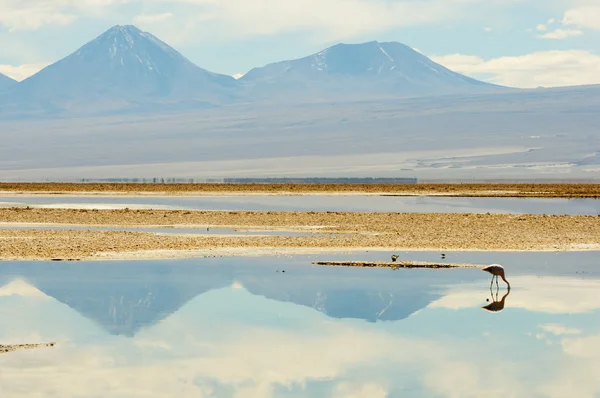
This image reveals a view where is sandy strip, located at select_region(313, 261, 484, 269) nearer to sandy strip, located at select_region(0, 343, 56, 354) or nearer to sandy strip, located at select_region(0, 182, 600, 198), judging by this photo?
sandy strip, located at select_region(0, 343, 56, 354)

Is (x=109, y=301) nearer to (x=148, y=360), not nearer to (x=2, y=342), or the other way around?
(x=2, y=342)

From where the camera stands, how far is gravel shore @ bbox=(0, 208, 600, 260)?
27.0 metres

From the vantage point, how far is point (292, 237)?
30.9 m

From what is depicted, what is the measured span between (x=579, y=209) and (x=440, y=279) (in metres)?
26.4

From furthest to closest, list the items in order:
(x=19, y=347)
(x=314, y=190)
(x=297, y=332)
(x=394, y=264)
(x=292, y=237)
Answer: (x=314, y=190)
(x=292, y=237)
(x=394, y=264)
(x=297, y=332)
(x=19, y=347)

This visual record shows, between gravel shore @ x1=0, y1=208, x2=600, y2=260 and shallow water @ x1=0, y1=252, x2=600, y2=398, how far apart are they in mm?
3834

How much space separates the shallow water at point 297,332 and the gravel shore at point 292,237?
3834 millimetres

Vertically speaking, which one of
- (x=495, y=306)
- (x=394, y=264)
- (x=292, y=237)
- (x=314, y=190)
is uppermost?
(x=495, y=306)

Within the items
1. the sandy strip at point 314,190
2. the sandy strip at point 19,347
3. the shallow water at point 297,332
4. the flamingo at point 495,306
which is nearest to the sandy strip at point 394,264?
the shallow water at point 297,332

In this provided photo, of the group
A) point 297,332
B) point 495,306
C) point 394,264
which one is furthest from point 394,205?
point 297,332

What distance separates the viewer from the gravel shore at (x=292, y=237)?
2705 cm

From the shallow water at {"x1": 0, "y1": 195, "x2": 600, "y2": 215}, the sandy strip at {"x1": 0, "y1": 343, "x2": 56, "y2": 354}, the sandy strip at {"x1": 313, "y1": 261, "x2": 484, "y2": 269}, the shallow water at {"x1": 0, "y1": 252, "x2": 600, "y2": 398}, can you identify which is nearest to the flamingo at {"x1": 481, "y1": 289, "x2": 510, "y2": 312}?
the shallow water at {"x1": 0, "y1": 252, "x2": 600, "y2": 398}

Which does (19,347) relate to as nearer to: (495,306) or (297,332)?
(297,332)

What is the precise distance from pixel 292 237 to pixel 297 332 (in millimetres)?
15775
